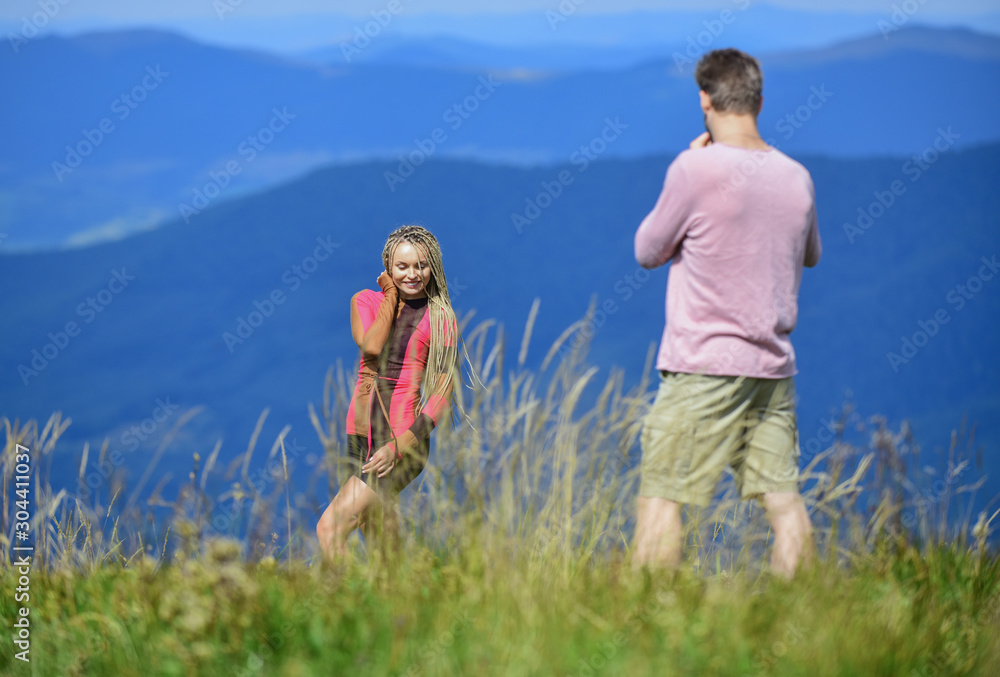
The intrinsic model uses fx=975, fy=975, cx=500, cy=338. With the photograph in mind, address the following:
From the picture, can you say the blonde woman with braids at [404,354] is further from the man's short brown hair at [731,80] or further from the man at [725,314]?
the man's short brown hair at [731,80]

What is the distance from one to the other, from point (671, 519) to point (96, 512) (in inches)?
58.3

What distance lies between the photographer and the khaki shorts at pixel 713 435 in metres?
2.16

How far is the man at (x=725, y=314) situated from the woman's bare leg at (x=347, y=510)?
668mm

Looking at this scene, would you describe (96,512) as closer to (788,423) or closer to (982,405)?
(788,423)

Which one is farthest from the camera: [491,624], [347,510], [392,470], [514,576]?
[392,470]

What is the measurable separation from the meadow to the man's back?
23cm

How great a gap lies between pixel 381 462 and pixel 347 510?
158 mm

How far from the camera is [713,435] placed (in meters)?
2.19

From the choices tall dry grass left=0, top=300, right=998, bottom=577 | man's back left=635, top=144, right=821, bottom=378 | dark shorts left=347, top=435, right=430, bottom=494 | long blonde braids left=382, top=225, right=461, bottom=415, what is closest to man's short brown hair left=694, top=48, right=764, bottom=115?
man's back left=635, top=144, right=821, bottom=378

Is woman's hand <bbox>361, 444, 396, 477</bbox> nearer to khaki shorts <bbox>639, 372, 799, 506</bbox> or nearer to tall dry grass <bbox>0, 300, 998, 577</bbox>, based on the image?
tall dry grass <bbox>0, 300, 998, 577</bbox>

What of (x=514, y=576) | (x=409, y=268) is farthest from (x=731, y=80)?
(x=514, y=576)

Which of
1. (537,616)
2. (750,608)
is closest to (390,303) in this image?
(537,616)

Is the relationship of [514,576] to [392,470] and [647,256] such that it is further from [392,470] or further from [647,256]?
[647,256]

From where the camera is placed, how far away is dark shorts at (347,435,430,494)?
95.0 inches
